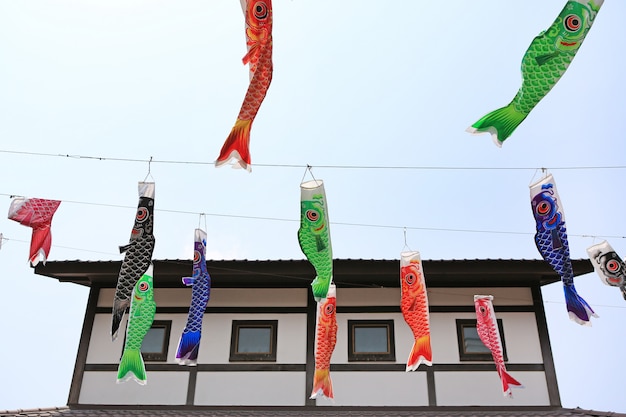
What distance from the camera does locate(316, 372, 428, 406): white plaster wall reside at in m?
10.5

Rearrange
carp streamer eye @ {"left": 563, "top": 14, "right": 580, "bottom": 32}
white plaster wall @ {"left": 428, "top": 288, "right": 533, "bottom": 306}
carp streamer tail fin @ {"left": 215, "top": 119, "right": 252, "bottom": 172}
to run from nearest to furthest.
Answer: carp streamer eye @ {"left": 563, "top": 14, "right": 580, "bottom": 32}
carp streamer tail fin @ {"left": 215, "top": 119, "right": 252, "bottom": 172}
white plaster wall @ {"left": 428, "top": 288, "right": 533, "bottom": 306}

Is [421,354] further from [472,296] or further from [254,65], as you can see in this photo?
[254,65]

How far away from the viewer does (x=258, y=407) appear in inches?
416

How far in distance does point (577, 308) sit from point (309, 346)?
510 cm

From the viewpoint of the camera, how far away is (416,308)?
948 cm

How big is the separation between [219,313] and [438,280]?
4656 mm

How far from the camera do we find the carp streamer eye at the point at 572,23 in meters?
6.58

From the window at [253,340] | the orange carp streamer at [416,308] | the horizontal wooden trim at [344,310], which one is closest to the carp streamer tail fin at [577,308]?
the orange carp streamer at [416,308]

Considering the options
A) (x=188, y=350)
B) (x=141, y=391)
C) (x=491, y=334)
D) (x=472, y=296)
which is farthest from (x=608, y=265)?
(x=141, y=391)

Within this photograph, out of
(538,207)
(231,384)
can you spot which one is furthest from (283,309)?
(538,207)

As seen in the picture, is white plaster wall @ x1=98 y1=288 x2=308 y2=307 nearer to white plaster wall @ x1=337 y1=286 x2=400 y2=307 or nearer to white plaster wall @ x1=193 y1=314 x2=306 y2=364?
white plaster wall @ x1=193 y1=314 x2=306 y2=364

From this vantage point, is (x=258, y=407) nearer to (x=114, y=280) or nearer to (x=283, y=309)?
(x=283, y=309)

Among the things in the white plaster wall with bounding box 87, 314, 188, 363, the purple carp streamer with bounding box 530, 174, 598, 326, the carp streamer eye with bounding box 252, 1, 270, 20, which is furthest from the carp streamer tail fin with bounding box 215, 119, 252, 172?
the white plaster wall with bounding box 87, 314, 188, 363

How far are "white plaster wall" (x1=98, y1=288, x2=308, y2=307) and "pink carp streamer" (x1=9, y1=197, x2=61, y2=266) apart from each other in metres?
2.45
